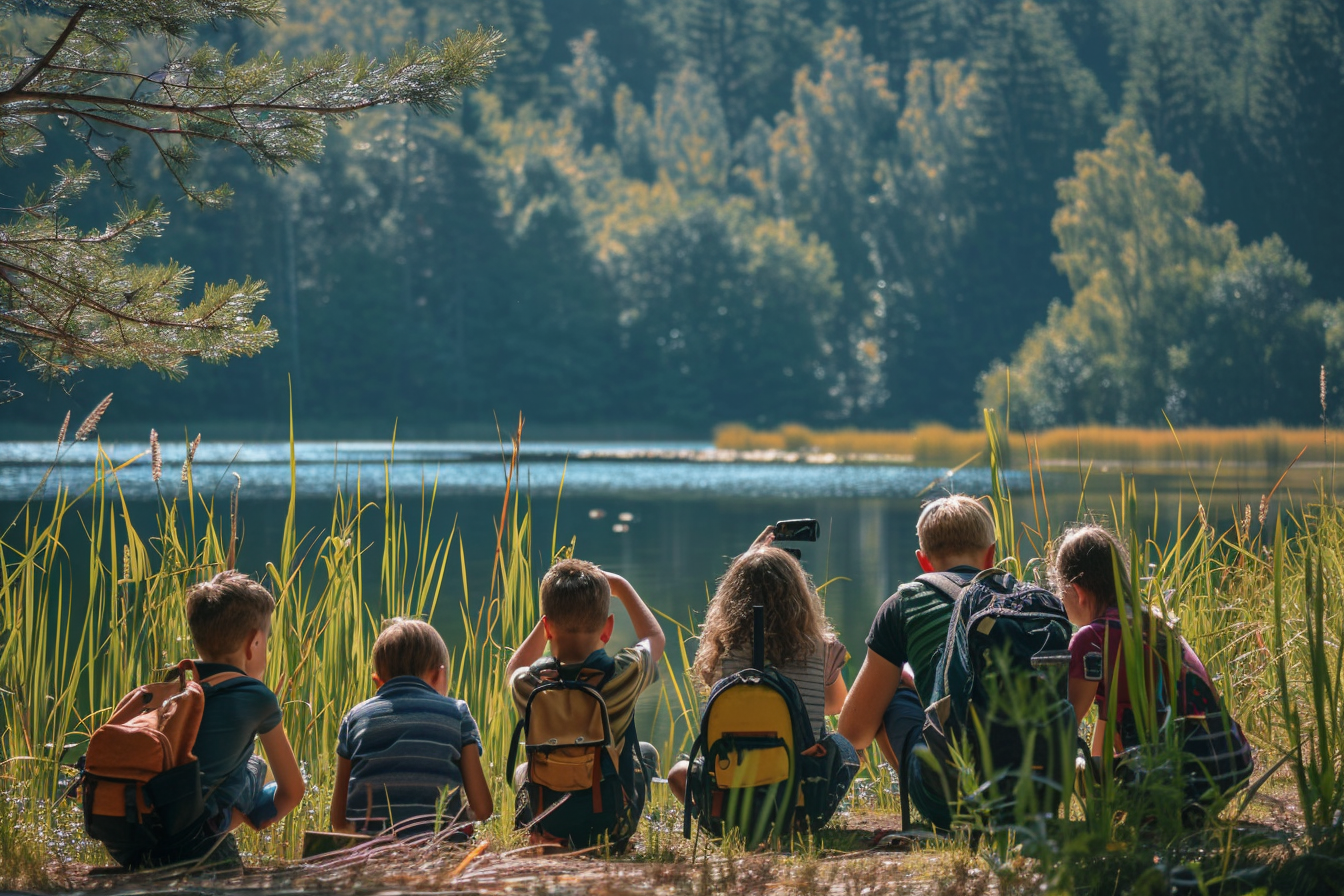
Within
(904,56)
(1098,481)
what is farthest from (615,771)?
(904,56)

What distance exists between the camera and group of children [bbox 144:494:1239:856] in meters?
2.47

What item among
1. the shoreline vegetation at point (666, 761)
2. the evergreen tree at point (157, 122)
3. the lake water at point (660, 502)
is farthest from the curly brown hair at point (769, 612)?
the lake water at point (660, 502)

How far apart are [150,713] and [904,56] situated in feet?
203

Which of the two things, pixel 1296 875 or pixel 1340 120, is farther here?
pixel 1340 120

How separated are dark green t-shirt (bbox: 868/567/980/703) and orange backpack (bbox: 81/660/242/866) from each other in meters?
1.33

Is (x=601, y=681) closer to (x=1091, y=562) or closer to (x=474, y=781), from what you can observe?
(x=474, y=781)

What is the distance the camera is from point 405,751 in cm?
260

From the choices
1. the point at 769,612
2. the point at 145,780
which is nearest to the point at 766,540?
the point at 769,612

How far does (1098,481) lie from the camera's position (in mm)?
25312

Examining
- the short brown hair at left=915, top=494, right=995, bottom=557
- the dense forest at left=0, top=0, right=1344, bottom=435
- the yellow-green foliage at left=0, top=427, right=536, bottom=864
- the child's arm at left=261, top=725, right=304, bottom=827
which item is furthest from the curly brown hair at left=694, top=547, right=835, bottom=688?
the dense forest at left=0, top=0, right=1344, bottom=435

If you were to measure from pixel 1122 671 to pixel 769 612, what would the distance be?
2.42ft

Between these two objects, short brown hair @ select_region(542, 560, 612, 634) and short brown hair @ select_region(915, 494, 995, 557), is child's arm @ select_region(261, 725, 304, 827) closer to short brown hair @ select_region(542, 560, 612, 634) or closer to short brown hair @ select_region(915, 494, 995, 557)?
short brown hair @ select_region(542, 560, 612, 634)

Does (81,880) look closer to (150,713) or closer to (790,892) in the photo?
(150,713)

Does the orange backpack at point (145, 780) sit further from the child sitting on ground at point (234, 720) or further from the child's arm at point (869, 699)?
A: the child's arm at point (869, 699)
